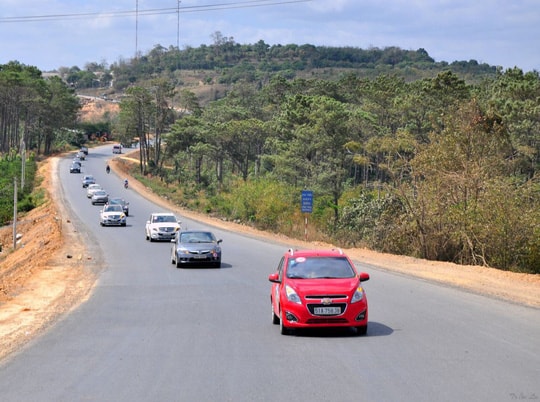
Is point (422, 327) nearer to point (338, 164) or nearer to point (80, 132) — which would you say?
point (338, 164)

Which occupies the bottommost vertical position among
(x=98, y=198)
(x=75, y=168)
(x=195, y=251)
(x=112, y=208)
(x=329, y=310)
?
(x=98, y=198)

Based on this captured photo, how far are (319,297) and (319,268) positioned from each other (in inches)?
47.4

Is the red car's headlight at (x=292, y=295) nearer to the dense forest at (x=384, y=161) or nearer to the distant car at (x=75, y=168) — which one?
the dense forest at (x=384, y=161)

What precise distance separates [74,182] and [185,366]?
8801 cm

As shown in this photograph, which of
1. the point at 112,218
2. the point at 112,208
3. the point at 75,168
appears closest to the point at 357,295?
the point at 112,218

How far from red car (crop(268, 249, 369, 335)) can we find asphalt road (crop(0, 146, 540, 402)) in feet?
1.05

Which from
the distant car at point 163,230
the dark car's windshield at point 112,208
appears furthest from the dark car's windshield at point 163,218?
the dark car's windshield at point 112,208

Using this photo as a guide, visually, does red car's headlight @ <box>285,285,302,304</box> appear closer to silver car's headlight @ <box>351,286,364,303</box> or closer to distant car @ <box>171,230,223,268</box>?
silver car's headlight @ <box>351,286,364,303</box>

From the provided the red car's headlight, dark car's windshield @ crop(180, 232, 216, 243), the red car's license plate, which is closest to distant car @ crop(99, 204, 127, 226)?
dark car's windshield @ crop(180, 232, 216, 243)

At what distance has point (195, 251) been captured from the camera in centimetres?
2809

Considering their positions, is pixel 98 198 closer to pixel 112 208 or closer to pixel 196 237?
pixel 112 208

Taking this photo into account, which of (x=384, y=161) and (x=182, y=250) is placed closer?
(x=182, y=250)

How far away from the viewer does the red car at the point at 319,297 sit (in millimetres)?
13172

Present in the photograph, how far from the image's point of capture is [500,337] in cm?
1305
